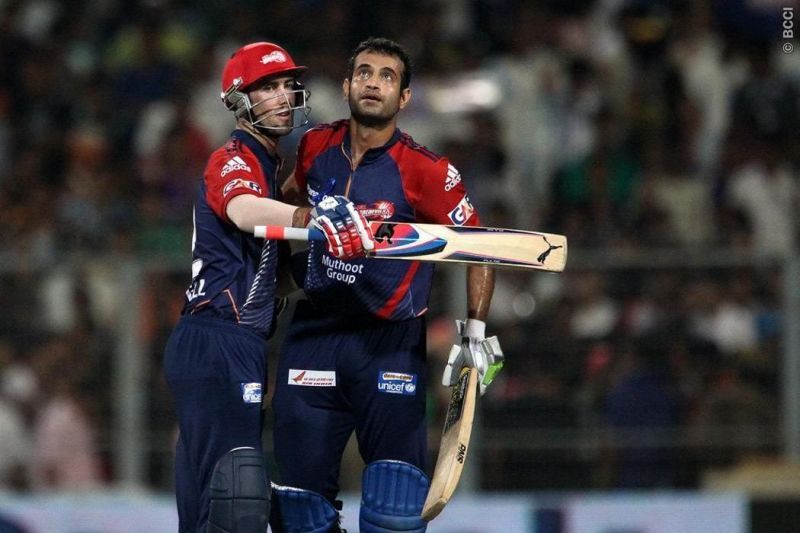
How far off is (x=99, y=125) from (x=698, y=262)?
499 cm

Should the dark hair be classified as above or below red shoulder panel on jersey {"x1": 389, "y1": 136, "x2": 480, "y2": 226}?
above

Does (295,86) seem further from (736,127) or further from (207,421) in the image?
(736,127)

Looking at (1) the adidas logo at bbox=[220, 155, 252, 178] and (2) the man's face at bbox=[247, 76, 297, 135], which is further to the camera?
(2) the man's face at bbox=[247, 76, 297, 135]

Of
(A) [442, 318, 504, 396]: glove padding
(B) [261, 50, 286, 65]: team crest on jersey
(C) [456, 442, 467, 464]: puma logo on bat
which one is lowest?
(C) [456, 442, 467, 464]: puma logo on bat

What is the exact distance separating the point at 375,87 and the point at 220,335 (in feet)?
3.64

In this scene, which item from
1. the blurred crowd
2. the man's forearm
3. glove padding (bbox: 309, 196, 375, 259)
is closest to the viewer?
glove padding (bbox: 309, 196, 375, 259)

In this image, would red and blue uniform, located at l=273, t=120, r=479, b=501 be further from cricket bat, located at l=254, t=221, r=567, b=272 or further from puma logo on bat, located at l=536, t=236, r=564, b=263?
puma logo on bat, located at l=536, t=236, r=564, b=263

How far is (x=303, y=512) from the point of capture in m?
5.86

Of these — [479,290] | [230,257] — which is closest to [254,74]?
[230,257]

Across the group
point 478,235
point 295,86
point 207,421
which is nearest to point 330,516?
point 207,421

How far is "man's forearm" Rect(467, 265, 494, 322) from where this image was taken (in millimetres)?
5953

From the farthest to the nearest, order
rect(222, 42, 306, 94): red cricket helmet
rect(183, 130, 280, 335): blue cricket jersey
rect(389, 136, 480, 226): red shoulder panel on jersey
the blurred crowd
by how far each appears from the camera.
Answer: the blurred crowd, rect(389, 136, 480, 226): red shoulder panel on jersey, rect(222, 42, 306, 94): red cricket helmet, rect(183, 130, 280, 335): blue cricket jersey

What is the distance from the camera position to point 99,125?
1162 cm

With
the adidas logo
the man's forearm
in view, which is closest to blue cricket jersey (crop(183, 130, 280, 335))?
the adidas logo
